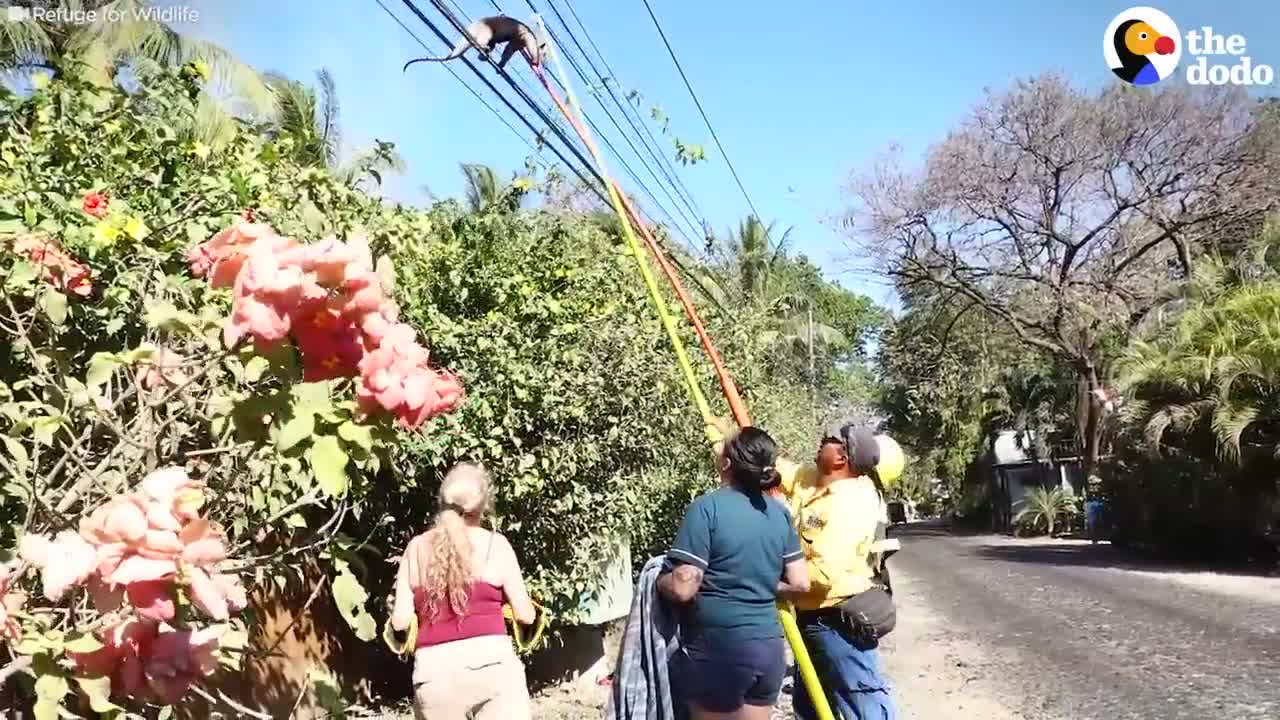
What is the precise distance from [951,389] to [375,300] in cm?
4235

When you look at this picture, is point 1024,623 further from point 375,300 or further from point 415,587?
point 375,300

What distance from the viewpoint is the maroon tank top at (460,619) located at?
13.0ft

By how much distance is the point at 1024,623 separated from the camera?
1178cm

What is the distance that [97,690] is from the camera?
142cm

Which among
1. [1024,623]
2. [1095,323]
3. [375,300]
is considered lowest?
[1024,623]

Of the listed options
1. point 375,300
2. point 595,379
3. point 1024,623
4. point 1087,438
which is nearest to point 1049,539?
point 1087,438

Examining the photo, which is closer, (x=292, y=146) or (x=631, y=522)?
(x=292, y=146)

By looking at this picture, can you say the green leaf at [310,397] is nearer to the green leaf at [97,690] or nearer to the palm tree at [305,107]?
the green leaf at [97,690]

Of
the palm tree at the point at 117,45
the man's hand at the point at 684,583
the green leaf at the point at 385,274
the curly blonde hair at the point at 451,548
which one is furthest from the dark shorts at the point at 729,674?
the palm tree at the point at 117,45

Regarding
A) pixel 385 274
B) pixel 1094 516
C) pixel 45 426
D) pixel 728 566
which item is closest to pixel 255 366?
pixel 385 274

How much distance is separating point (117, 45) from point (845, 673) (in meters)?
12.4

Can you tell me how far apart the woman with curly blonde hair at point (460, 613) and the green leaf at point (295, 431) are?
2.52 meters

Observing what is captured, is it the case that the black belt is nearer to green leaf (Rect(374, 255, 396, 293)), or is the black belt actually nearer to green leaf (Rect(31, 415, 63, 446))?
green leaf (Rect(374, 255, 396, 293))

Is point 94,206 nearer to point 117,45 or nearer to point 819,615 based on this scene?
point 819,615
